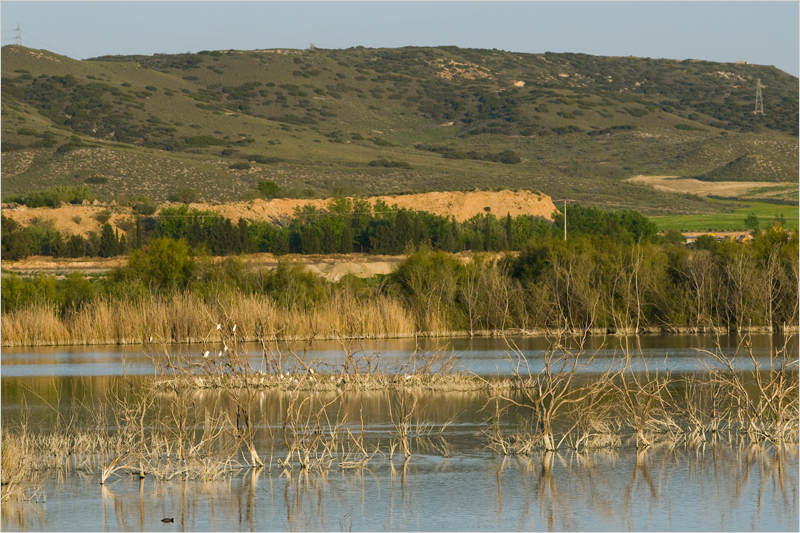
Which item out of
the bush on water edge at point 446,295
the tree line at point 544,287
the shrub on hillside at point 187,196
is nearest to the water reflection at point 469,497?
the bush on water edge at point 446,295

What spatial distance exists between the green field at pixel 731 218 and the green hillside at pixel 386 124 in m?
3.65

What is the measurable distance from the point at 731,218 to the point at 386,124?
61695 mm

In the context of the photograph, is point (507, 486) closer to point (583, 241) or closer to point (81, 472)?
point (81, 472)

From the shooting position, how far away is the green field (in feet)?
262

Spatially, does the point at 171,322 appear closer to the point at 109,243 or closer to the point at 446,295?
the point at 446,295

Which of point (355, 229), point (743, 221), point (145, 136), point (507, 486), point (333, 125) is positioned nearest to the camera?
point (507, 486)

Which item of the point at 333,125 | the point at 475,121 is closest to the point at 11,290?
the point at 333,125

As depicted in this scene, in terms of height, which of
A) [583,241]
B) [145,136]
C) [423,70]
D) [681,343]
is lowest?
[681,343]

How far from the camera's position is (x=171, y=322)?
31.3m

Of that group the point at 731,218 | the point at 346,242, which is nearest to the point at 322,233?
the point at 346,242

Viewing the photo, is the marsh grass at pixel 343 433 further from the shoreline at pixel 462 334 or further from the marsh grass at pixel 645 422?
the shoreline at pixel 462 334

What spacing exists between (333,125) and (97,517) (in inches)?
4848

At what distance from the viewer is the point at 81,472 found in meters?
14.6

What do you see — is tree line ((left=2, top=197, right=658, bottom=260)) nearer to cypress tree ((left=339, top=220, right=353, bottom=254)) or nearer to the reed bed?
cypress tree ((left=339, top=220, right=353, bottom=254))
